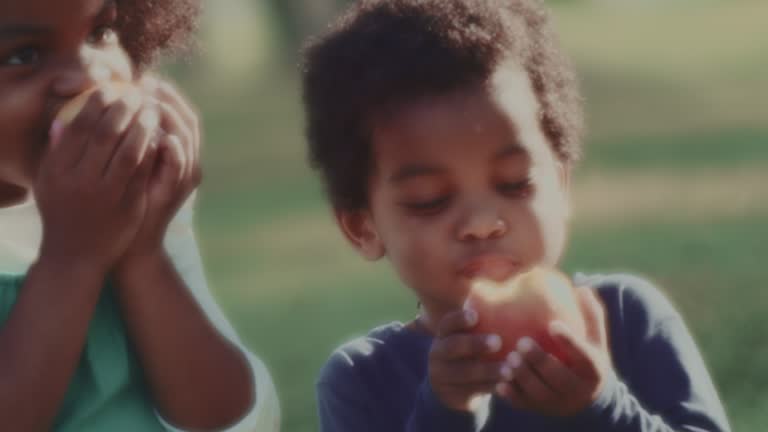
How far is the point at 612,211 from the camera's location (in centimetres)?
943

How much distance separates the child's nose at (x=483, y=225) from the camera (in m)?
3.39

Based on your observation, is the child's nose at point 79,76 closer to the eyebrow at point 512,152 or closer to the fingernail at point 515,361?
the eyebrow at point 512,152

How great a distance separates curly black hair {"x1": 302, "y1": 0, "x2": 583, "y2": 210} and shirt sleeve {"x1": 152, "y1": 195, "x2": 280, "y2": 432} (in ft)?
1.14

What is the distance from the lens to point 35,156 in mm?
3277

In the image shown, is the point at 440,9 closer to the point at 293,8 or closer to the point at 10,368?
the point at 10,368

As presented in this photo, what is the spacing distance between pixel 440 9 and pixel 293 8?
54.8ft

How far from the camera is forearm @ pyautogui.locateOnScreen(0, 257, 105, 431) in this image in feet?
10.4

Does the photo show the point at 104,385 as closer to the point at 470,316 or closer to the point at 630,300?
the point at 470,316

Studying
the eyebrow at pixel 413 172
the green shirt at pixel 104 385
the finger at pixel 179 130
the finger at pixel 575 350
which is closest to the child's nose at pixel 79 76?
the finger at pixel 179 130

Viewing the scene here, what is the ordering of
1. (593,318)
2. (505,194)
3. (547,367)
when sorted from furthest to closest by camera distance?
(505,194)
(593,318)
(547,367)

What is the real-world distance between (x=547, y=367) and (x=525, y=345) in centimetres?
5

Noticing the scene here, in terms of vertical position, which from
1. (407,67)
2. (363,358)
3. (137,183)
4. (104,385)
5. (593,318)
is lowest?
(104,385)

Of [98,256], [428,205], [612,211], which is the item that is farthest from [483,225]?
[612,211]

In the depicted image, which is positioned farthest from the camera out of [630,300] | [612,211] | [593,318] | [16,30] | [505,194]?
[612,211]
